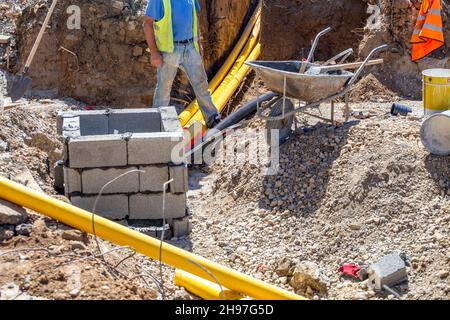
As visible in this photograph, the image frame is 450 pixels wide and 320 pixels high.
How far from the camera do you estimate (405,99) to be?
9844mm

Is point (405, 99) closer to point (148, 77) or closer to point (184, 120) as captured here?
point (184, 120)

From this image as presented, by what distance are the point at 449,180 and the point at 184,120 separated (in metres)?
3.74

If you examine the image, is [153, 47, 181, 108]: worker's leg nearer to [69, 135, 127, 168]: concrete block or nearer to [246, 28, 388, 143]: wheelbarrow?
[246, 28, 388, 143]: wheelbarrow

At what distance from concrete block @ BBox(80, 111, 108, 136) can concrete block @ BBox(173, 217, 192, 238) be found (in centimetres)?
111

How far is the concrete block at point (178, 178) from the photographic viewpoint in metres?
6.79

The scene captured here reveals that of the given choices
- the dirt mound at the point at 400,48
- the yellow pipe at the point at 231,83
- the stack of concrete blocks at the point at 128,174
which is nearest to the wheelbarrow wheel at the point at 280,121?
the stack of concrete blocks at the point at 128,174

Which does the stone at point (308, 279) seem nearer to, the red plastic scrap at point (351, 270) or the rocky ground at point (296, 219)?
the rocky ground at point (296, 219)

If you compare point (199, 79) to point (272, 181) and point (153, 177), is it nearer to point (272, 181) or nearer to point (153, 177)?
point (272, 181)

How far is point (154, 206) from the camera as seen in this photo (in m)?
6.91

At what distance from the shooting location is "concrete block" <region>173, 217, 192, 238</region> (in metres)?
7.00

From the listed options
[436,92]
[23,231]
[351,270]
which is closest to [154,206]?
[23,231]

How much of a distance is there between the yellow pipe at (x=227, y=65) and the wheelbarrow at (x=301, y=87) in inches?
73.0

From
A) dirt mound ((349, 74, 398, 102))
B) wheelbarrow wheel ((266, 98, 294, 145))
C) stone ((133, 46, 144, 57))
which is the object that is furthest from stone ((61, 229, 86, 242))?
stone ((133, 46, 144, 57))
